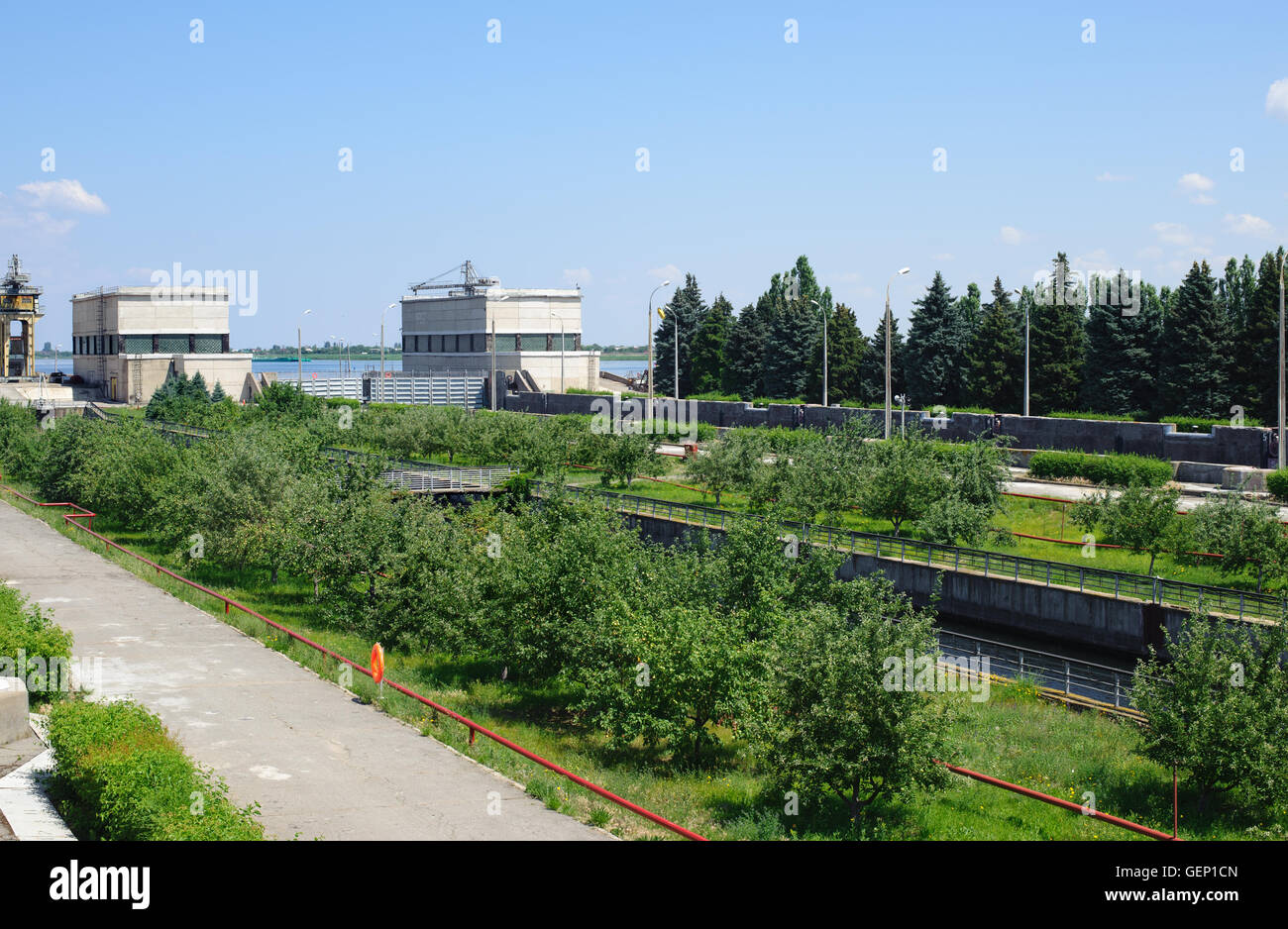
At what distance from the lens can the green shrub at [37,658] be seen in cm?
1811

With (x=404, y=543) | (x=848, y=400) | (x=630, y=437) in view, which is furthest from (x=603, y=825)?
(x=848, y=400)

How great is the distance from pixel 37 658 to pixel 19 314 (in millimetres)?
93476

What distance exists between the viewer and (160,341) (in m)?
90.9

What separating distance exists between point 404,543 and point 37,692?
27.9ft

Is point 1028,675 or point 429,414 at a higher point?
point 429,414

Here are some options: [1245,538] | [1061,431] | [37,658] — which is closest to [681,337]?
[1061,431]

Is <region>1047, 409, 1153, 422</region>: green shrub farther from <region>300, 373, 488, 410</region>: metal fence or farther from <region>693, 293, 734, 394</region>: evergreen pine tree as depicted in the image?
<region>300, 373, 488, 410</region>: metal fence

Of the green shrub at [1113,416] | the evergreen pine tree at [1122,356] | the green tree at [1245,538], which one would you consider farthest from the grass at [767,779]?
the evergreen pine tree at [1122,356]

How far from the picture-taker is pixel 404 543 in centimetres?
2534

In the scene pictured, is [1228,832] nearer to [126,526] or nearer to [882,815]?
[882,815]

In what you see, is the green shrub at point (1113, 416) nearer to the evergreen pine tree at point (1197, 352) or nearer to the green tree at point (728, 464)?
the evergreen pine tree at point (1197, 352)

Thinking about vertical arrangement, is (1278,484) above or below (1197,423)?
below

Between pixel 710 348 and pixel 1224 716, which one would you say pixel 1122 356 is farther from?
pixel 1224 716

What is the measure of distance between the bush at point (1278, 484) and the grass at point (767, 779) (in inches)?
642
